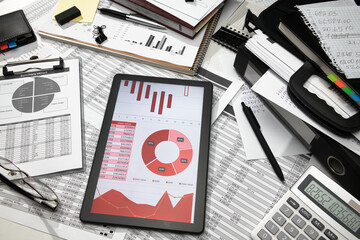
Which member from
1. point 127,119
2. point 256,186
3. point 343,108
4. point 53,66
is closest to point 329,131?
point 343,108

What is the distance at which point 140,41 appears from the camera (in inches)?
30.5

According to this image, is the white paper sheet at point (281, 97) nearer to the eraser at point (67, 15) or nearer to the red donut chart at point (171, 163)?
the red donut chart at point (171, 163)

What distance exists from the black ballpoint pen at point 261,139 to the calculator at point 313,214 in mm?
55

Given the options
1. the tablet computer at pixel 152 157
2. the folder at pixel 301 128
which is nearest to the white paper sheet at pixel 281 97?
the folder at pixel 301 128

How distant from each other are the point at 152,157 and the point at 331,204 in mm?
348

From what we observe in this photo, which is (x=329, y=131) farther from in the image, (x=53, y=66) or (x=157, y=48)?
(x=53, y=66)

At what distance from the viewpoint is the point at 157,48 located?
76 centimetres

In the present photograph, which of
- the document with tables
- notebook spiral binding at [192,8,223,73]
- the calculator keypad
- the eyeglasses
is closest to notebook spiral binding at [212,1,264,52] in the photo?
notebook spiral binding at [192,8,223,73]

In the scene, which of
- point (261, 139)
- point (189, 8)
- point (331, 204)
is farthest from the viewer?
point (189, 8)

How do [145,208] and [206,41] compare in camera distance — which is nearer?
[145,208]

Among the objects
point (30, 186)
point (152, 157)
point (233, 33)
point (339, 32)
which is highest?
point (339, 32)

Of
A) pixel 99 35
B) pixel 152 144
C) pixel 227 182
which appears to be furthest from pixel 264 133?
pixel 99 35

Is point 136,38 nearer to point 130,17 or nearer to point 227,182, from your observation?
point 130,17

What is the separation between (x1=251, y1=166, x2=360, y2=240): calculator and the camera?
0.52 meters
